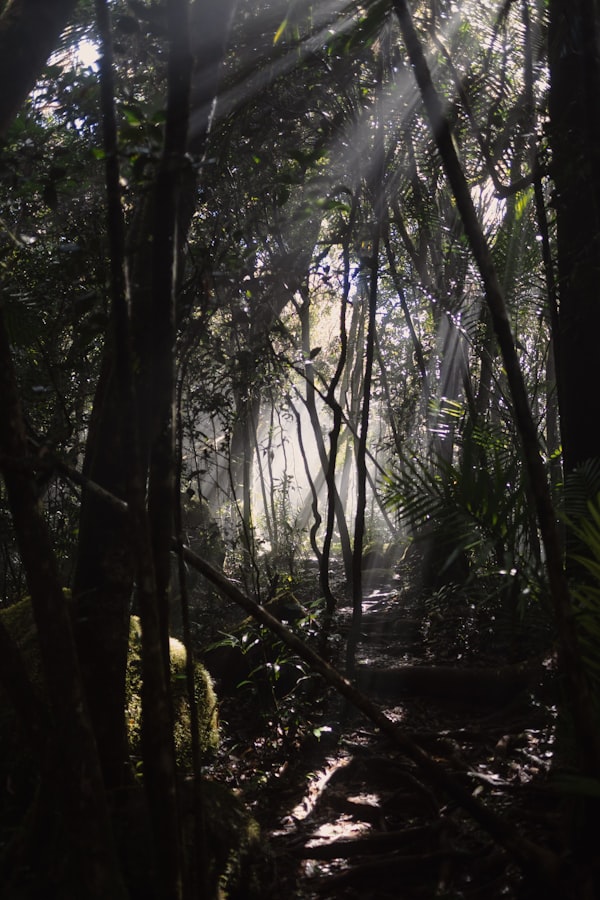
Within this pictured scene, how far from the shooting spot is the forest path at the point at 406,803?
2803mm

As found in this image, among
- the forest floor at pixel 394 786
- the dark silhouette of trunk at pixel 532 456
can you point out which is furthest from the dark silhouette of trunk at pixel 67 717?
the dark silhouette of trunk at pixel 532 456

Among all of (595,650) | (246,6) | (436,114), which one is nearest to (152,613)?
(595,650)

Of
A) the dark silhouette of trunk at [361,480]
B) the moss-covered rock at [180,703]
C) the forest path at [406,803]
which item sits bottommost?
the forest path at [406,803]

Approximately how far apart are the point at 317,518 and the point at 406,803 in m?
4.21

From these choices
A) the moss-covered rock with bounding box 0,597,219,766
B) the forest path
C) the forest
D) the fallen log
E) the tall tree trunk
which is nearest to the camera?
the forest

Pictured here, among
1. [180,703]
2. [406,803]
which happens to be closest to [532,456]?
[406,803]

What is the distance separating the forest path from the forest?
0.06ft

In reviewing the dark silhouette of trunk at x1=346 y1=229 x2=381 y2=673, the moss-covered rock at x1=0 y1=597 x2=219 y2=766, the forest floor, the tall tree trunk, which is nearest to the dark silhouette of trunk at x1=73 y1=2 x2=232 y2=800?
the moss-covered rock at x1=0 y1=597 x2=219 y2=766

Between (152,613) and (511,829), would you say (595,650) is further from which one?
(152,613)

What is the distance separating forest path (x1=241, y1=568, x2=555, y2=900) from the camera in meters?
2.80

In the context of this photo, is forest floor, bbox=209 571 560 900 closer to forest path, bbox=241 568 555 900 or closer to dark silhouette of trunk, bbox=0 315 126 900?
forest path, bbox=241 568 555 900

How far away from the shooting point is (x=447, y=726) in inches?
187

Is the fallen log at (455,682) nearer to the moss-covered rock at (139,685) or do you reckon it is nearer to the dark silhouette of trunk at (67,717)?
the moss-covered rock at (139,685)

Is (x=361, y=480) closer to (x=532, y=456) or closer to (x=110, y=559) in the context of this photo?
(x=110, y=559)
